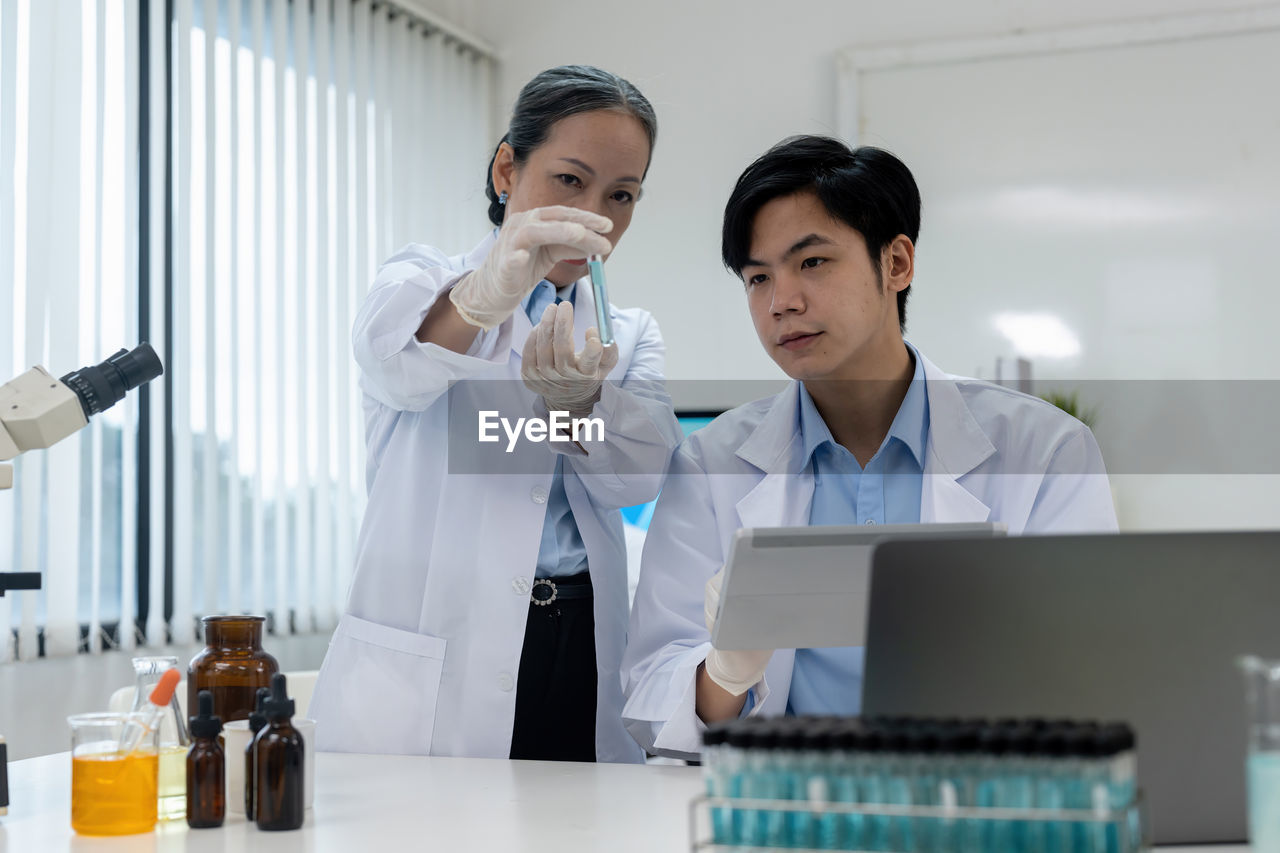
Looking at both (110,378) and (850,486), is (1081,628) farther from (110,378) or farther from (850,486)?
(110,378)

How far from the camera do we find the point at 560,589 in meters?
1.63

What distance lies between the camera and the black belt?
162 centimetres

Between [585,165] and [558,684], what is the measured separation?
72 centimetres

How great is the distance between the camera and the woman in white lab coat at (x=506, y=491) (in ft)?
4.99

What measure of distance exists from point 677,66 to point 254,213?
1567 millimetres

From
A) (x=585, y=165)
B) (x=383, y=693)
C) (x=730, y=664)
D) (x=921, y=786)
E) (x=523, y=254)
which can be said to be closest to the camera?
(x=921, y=786)

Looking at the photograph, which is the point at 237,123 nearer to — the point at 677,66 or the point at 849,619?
the point at 677,66

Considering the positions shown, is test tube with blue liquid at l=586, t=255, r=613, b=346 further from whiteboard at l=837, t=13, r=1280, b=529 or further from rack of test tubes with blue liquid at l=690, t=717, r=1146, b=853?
whiteboard at l=837, t=13, r=1280, b=529

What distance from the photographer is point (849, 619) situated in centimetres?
107

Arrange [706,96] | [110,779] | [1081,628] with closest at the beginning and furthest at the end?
[1081,628] → [110,779] → [706,96]

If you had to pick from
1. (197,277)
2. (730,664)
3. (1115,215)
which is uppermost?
(1115,215)

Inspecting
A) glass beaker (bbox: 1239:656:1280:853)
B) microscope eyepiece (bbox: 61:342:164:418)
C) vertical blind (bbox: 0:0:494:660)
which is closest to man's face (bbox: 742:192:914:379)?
microscope eyepiece (bbox: 61:342:164:418)

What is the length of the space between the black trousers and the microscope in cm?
66

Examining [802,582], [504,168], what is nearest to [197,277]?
[504,168]
